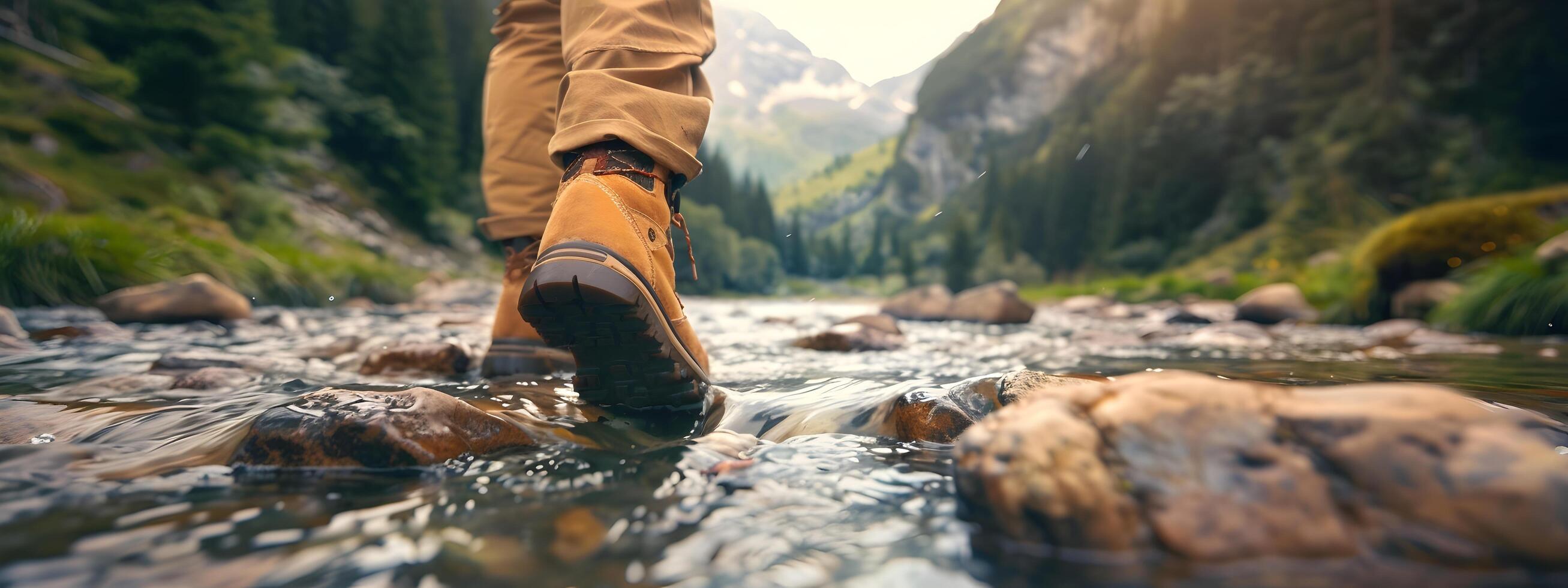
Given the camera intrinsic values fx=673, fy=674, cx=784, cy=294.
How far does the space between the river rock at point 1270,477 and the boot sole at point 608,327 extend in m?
0.79

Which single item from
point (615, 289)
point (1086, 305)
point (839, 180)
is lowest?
point (615, 289)

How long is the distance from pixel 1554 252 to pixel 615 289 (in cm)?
610

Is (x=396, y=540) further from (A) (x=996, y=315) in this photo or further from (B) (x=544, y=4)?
(A) (x=996, y=315)

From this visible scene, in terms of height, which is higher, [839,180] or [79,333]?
[839,180]

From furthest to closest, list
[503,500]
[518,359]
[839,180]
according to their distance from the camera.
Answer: [839,180], [518,359], [503,500]

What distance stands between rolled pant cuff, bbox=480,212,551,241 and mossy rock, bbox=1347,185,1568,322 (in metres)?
7.26

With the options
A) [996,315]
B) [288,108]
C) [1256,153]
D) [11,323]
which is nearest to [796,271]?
[1256,153]

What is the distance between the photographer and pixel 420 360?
2.47m

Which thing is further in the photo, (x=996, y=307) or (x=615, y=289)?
(x=996, y=307)

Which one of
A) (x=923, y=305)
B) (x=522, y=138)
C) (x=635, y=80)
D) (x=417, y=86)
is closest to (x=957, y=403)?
(x=635, y=80)

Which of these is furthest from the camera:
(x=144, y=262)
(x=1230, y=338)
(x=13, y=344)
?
(x=144, y=262)

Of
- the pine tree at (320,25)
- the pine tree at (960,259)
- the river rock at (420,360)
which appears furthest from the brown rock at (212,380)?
the pine tree at (960,259)

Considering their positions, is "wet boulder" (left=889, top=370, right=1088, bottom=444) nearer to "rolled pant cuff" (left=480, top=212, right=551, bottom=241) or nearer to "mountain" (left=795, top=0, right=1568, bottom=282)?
"rolled pant cuff" (left=480, top=212, right=551, bottom=241)

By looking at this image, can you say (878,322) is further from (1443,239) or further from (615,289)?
(1443,239)
